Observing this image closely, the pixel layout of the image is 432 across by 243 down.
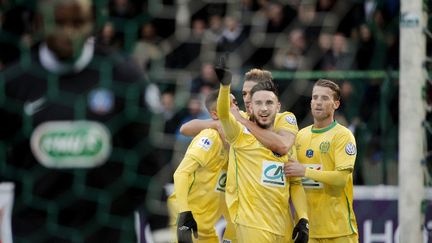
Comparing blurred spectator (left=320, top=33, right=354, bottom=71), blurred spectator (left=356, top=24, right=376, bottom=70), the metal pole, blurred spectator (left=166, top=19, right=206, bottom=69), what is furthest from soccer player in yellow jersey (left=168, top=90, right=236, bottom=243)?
blurred spectator (left=320, top=33, right=354, bottom=71)

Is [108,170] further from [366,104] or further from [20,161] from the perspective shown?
[366,104]

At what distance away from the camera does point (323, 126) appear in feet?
20.6

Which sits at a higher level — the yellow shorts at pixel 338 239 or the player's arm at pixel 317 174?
the player's arm at pixel 317 174

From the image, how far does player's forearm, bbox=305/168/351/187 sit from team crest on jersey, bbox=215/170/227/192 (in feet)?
A: 2.41

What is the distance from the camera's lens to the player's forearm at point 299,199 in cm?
595

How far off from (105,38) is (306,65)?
2.76 meters

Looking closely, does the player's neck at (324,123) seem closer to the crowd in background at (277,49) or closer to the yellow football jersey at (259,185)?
the yellow football jersey at (259,185)

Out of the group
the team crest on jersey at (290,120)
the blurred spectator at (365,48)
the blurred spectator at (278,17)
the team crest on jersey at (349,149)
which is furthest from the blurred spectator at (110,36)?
the blurred spectator at (365,48)

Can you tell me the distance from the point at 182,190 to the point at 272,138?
0.73 meters

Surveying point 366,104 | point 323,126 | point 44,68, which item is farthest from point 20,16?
point 366,104

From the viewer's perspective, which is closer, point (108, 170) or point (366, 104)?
point (108, 170)

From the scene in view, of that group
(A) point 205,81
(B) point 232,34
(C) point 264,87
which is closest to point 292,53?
(B) point 232,34

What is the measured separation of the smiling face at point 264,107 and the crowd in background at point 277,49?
1012 mm

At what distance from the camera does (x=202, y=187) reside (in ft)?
21.2
